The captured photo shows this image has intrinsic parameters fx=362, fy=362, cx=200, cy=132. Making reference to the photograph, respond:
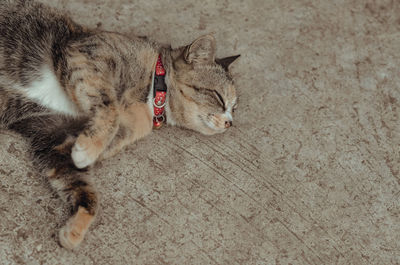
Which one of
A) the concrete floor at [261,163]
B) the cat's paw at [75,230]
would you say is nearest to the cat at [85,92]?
the cat's paw at [75,230]

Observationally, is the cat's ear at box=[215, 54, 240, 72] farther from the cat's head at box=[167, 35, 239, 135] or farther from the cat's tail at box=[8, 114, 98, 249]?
the cat's tail at box=[8, 114, 98, 249]

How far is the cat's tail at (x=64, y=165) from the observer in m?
2.31

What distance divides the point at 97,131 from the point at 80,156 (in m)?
0.20

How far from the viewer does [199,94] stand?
287 centimetres

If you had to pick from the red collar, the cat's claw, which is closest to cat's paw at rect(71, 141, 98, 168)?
the cat's claw

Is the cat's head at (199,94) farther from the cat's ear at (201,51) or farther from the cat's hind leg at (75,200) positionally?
the cat's hind leg at (75,200)

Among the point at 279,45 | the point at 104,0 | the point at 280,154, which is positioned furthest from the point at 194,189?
the point at 104,0

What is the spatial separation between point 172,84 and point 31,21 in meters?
1.19

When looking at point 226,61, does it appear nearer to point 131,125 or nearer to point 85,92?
point 131,125

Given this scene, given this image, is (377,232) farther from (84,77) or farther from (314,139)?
(84,77)

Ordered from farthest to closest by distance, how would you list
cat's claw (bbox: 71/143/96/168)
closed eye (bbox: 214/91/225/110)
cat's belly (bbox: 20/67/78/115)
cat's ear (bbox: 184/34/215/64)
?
1. closed eye (bbox: 214/91/225/110)
2. cat's ear (bbox: 184/34/215/64)
3. cat's belly (bbox: 20/67/78/115)
4. cat's claw (bbox: 71/143/96/168)

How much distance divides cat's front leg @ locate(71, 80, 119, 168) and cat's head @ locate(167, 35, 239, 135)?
54 centimetres

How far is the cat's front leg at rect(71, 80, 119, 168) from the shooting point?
7.88ft

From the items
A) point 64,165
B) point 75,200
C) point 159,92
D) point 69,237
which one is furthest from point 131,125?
point 69,237
